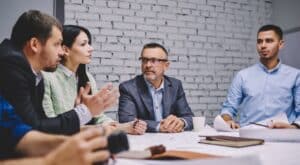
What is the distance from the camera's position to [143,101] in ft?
8.52

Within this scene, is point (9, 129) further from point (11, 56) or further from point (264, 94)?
point (264, 94)

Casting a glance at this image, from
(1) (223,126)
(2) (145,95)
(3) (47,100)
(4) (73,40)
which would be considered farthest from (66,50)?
(1) (223,126)

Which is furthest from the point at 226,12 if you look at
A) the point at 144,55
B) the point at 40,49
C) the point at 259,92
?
the point at 40,49

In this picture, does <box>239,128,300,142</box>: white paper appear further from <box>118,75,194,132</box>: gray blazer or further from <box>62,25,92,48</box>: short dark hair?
<box>62,25,92,48</box>: short dark hair

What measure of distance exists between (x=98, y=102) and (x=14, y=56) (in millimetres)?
466

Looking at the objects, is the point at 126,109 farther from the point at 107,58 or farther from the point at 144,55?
the point at 107,58

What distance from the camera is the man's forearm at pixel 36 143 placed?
1.15 m

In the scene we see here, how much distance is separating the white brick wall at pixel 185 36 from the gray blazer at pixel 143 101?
2.99 feet

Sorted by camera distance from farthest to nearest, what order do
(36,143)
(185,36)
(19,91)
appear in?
1. (185,36)
2. (19,91)
3. (36,143)

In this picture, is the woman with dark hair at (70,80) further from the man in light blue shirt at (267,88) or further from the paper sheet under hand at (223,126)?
the man in light blue shirt at (267,88)

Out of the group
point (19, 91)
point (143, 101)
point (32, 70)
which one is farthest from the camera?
point (143, 101)

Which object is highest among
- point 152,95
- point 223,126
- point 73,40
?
point 73,40

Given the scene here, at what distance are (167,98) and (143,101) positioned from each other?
20 cm

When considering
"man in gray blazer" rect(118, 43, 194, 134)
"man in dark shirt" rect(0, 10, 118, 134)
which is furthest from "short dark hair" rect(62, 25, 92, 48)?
"man in dark shirt" rect(0, 10, 118, 134)
